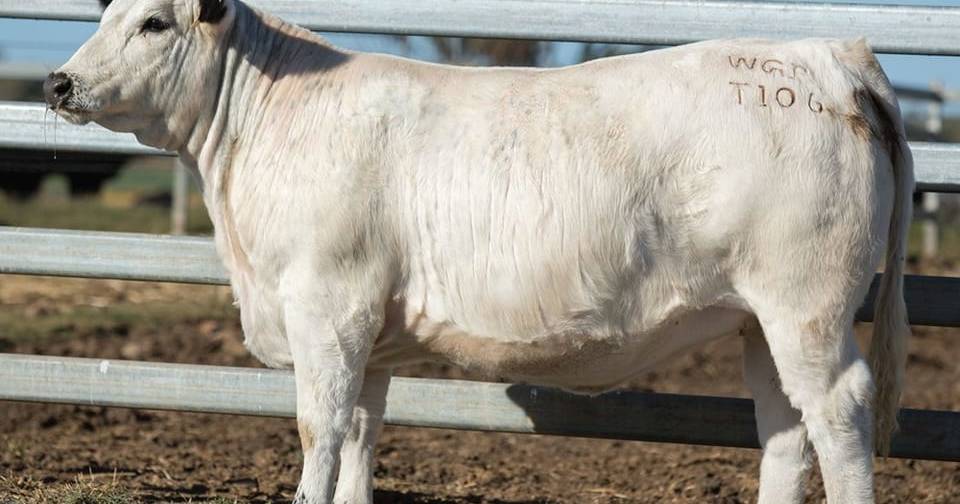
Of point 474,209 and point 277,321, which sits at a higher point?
point 474,209

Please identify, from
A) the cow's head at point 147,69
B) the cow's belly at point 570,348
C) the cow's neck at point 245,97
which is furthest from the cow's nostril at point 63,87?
the cow's belly at point 570,348

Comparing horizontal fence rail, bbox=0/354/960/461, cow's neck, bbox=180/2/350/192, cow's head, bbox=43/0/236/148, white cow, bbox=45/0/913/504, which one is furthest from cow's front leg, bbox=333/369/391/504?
cow's head, bbox=43/0/236/148

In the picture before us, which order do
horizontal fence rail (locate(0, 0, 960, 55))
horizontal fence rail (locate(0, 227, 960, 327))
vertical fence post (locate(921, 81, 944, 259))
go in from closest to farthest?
horizontal fence rail (locate(0, 0, 960, 55))
horizontal fence rail (locate(0, 227, 960, 327))
vertical fence post (locate(921, 81, 944, 259))

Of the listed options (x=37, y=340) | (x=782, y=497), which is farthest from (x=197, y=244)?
(x=37, y=340)

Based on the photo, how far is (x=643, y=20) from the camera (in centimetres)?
505

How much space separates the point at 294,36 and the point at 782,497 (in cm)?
232

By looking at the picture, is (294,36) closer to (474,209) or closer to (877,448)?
(474,209)

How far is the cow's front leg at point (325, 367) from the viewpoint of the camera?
4.31 metres

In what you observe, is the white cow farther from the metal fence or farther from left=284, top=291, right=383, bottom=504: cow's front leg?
the metal fence

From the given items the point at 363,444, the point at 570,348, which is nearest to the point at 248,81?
the point at 363,444

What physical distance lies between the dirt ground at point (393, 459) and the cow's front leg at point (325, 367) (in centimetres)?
69

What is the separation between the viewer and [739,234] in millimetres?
4121

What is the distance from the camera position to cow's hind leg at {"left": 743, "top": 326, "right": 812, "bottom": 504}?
181 inches

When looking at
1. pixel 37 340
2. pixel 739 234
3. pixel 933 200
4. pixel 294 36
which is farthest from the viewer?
pixel 933 200
